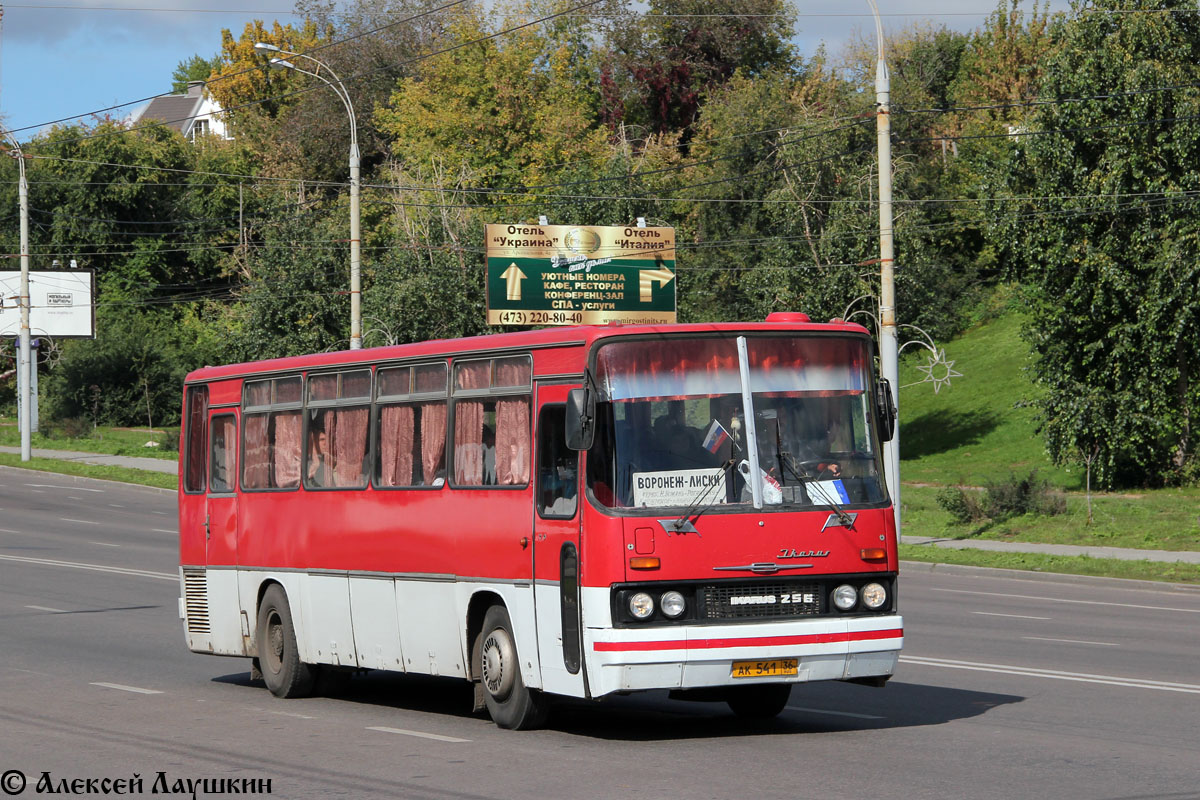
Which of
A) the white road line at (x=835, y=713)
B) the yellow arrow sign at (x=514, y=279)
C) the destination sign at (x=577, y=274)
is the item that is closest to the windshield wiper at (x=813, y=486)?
the white road line at (x=835, y=713)

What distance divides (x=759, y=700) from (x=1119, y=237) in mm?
31534

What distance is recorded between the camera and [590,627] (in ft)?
33.0

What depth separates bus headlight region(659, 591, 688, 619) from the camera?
10047 mm

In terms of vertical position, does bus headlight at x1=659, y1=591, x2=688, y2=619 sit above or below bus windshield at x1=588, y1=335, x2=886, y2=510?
below

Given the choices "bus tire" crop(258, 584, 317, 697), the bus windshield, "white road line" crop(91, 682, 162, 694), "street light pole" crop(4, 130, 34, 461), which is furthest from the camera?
"street light pole" crop(4, 130, 34, 461)

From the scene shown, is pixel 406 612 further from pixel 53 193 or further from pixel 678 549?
pixel 53 193

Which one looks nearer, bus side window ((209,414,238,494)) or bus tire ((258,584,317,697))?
bus tire ((258,584,317,697))

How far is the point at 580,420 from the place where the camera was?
33.0 ft

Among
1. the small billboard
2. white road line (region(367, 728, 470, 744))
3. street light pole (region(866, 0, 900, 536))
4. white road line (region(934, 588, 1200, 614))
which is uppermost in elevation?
the small billboard

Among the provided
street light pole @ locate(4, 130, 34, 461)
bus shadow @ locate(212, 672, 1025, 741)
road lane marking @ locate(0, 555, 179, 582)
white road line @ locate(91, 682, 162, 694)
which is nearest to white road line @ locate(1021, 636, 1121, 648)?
bus shadow @ locate(212, 672, 1025, 741)

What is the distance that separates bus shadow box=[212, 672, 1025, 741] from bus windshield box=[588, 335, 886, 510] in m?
1.68

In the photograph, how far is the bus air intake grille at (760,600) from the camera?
10.2 meters

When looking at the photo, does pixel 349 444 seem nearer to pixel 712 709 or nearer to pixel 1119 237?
pixel 712 709

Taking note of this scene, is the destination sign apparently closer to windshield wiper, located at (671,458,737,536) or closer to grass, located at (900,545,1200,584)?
grass, located at (900,545,1200,584)
